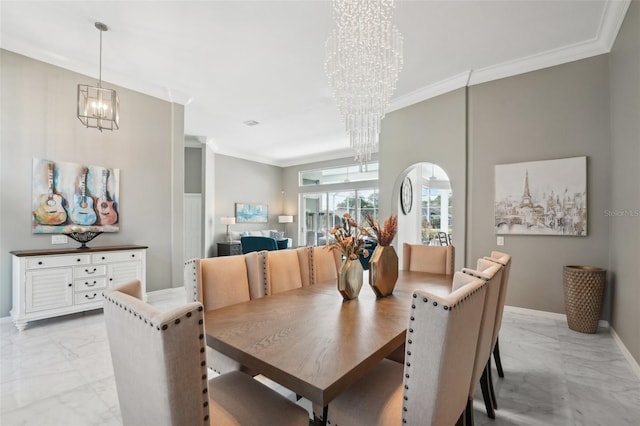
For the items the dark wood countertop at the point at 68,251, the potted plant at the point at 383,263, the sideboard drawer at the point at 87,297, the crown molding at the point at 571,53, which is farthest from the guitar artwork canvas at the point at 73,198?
the crown molding at the point at 571,53

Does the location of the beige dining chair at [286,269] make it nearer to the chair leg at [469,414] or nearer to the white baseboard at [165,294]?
the chair leg at [469,414]

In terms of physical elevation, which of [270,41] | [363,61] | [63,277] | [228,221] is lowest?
[63,277]

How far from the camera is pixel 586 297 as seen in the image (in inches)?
119

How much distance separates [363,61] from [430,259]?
206 centimetres

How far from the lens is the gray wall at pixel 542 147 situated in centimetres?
329

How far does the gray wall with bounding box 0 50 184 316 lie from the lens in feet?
10.7

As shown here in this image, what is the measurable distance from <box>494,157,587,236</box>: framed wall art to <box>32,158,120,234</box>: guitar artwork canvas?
504 cm

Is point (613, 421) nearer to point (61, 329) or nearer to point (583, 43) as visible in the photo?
point (583, 43)

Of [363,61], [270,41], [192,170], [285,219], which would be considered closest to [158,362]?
[363,61]

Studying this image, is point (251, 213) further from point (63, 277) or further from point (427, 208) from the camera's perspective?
point (63, 277)

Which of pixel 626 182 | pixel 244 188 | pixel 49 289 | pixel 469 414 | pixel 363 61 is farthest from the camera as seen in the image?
pixel 244 188

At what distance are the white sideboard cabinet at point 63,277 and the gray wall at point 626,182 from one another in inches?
204

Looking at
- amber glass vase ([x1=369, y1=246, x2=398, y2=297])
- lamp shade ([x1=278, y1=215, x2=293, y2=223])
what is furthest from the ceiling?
lamp shade ([x1=278, y1=215, x2=293, y2=223])

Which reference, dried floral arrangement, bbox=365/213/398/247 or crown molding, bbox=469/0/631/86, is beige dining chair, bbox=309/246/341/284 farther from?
crown molding, bbox=469/0/631/86
